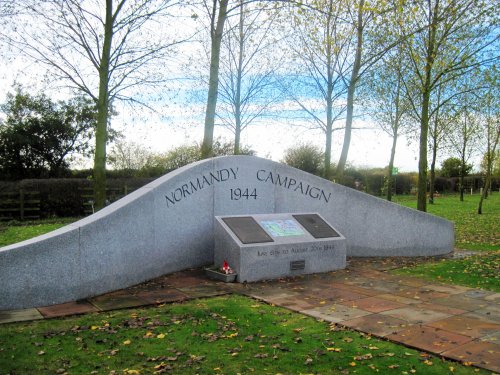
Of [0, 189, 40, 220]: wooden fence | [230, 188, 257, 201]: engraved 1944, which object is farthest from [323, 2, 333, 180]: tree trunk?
[0, 189, 40, 220]: wooden fence

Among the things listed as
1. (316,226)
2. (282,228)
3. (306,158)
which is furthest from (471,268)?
(306,158)

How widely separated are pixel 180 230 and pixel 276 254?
1939 mm

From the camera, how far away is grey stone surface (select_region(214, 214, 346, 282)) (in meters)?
8.59

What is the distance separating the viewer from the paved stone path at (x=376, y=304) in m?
5.49

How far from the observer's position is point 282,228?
959 centimetres

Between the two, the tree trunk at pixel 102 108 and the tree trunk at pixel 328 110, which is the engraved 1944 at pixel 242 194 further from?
the tree trunk at pixel 328 110

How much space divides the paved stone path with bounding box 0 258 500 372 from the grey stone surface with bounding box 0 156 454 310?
318mm

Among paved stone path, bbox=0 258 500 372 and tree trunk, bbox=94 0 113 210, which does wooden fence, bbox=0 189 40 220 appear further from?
paved stone path, bbox=0 258 500 372

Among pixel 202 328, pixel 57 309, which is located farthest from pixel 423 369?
pixel 57 309

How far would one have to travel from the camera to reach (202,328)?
590 cm

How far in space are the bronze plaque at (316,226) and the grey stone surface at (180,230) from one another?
991 mm

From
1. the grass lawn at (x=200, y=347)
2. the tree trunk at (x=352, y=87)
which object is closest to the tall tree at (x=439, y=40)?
the tree trunk at (x=352, y=87)

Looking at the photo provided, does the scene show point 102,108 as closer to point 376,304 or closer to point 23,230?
point 23,230

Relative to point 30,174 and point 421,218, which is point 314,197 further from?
point 30,174
